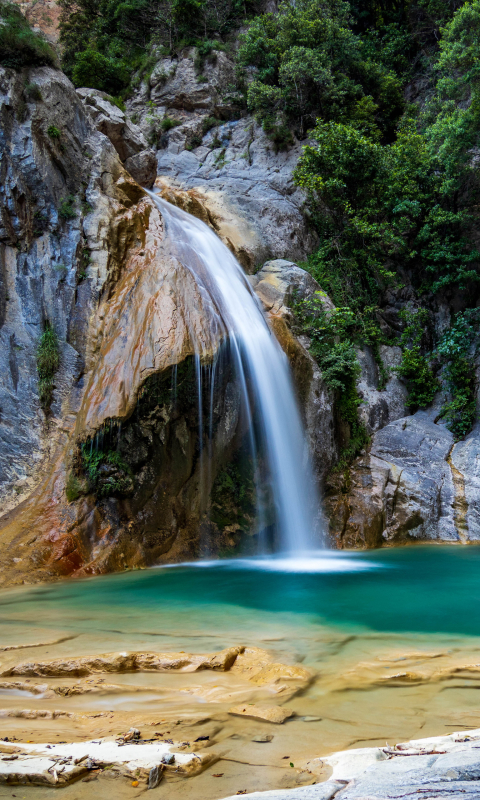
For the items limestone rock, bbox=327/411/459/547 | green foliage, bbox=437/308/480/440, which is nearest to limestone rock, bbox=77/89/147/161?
green foliage, bbox=437/308/480/440

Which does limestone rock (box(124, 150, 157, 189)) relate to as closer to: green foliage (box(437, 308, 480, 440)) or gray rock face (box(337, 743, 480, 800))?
green foliage (box(437, 308, 480, 440))

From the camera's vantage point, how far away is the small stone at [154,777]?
7.49 feet

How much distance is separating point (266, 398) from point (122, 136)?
10719 millimetres

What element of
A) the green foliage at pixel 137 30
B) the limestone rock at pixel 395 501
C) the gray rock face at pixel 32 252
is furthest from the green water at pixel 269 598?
the green foliage at pixel 137 30

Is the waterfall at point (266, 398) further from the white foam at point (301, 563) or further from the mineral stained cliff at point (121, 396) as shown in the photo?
the white foam at point (301, 563)

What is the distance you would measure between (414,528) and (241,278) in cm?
755

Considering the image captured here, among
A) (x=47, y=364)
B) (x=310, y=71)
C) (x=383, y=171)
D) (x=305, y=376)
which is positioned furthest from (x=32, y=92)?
(x=310, y=71)

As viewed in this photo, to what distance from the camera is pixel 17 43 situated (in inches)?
484

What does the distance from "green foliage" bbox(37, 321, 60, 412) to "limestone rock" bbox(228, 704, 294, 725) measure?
27.9ft

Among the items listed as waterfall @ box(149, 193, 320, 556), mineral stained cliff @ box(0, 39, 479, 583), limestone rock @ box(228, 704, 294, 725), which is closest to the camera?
limestone rock @ box(228, 704, 294, 725)

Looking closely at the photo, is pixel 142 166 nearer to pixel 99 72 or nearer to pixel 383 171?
pixel 383 171

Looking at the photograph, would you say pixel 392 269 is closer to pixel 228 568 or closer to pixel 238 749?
pixel 228 568

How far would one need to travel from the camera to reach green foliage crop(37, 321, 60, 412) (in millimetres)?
10664

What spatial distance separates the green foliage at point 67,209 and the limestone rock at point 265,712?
11632 mm
